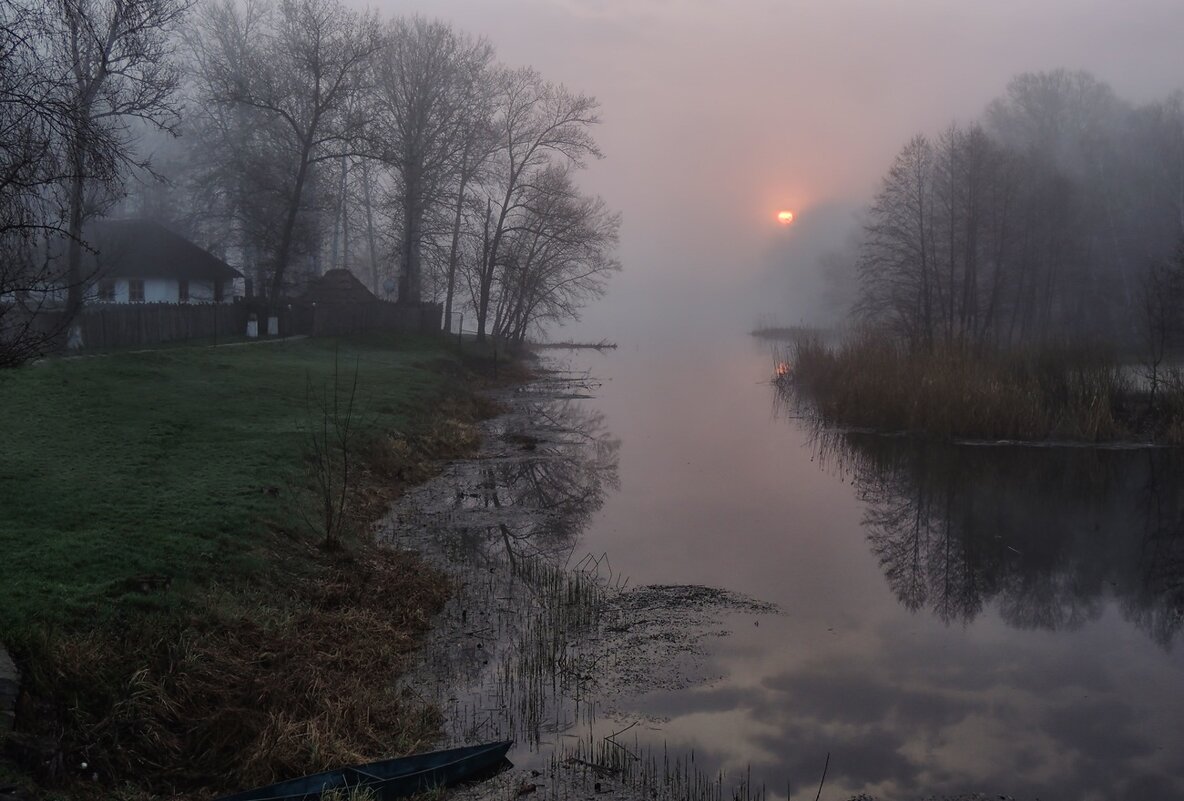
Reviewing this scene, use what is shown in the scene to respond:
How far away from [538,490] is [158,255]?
3118 cm

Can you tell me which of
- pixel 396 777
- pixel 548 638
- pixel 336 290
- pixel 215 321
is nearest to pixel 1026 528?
pixel 548 638

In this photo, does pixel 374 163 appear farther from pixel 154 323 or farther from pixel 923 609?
pixel 923 609

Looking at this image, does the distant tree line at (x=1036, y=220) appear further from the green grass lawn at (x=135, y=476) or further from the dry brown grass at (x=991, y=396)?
the green grass lawn at (x=135, y=476)

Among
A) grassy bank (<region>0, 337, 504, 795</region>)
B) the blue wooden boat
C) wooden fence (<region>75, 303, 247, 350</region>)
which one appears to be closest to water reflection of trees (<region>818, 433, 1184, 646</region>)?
the blue wooden boat

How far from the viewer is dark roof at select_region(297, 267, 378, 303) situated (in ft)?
134

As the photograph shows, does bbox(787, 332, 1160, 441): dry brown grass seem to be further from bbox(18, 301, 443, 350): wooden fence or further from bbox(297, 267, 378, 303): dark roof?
bbox(297, 267, 378, 303): dark roof

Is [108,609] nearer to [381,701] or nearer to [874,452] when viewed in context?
[381,701]

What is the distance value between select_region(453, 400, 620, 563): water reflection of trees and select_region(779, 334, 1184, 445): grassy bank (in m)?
6.33

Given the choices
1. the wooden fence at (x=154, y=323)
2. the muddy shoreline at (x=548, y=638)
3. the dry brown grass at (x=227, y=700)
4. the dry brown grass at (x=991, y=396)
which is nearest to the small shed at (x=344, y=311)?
the wooden fence at (x=154, y=323)

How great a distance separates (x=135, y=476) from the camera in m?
10.9

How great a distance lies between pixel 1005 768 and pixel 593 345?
60.0 meters

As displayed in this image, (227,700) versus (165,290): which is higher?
(165,290)

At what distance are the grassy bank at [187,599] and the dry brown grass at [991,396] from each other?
12538 millimetres

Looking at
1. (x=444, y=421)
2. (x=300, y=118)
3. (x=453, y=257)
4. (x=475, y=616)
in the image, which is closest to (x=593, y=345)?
(x=453, y=257)
